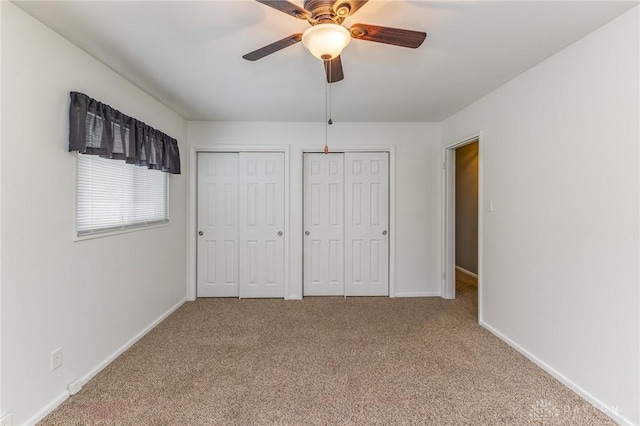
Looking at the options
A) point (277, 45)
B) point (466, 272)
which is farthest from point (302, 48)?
point (466, 272)

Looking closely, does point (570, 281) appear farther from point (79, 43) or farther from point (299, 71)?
point (79, 43)

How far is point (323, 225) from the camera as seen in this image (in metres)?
4.02

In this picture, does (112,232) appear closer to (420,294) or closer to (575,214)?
(575,214)

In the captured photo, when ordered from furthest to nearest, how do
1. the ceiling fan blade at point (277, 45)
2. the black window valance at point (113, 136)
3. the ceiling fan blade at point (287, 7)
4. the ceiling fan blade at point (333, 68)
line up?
the black window valance at point (113, 136) < the ceiling fan blade at point (333, 68) < the ceiling fan blade at point (277, 45) < the ceiling fan blade at point (287, 7)

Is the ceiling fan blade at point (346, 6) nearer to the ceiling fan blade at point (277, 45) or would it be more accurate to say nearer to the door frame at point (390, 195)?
the ceiling fan blade at point (277, 45)

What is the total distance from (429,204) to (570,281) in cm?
204

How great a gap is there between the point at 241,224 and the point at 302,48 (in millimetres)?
2435

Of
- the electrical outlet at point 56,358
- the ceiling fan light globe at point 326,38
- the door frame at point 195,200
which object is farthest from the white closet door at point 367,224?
the electrical outlet at point 56,358

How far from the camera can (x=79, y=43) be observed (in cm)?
199

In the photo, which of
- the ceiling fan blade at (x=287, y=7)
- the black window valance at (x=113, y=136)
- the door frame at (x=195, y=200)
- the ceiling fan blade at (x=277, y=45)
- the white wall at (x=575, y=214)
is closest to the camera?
the ceiling fan blade at (x=287, y=7)

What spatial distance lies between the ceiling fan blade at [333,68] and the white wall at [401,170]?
184 centimetres

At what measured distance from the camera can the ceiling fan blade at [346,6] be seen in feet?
4.45

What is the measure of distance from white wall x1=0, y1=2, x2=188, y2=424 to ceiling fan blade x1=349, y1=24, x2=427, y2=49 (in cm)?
181

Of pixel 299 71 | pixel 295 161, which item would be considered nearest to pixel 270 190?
pixel 295 161
